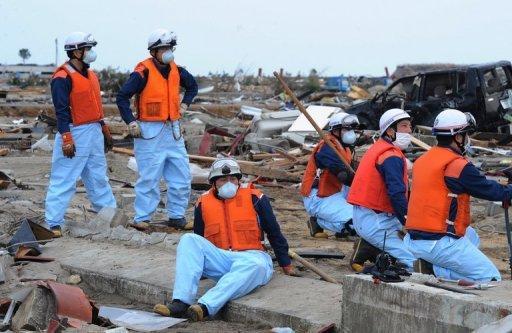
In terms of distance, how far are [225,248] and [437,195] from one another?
1.62m

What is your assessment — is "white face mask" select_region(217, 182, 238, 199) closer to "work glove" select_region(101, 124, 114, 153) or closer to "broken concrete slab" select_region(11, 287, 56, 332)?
"broken concrete slab" select_region(11, 287, 56, 332)

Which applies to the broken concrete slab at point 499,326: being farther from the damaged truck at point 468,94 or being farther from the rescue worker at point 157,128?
the damaged truck at point 468,94

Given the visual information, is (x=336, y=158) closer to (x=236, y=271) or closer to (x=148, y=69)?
(x=148, y=69)

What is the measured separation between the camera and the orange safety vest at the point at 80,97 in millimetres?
10289

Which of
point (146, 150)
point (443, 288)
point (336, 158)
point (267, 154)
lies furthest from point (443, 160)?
point (267, 154)

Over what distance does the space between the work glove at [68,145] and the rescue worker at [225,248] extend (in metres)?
2.76

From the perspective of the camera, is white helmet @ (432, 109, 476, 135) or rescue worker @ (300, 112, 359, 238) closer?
white helmet @ (432, 109, 476, 135)

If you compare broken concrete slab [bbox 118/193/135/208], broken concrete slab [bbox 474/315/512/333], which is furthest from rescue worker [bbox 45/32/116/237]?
broken concrete slab [bbox 474/315/512/333]

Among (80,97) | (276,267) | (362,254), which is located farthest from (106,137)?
(362,254)

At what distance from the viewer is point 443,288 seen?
19.8 ft

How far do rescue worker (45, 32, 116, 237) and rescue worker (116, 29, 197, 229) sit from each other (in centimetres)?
35

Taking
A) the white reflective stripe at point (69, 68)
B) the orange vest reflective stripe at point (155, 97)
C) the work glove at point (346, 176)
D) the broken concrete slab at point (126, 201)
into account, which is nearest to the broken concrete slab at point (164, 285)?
the orange vest reflective stripe at point (155, 97)

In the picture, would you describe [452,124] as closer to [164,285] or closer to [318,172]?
[164,285]

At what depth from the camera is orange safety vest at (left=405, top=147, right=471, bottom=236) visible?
7.15m
